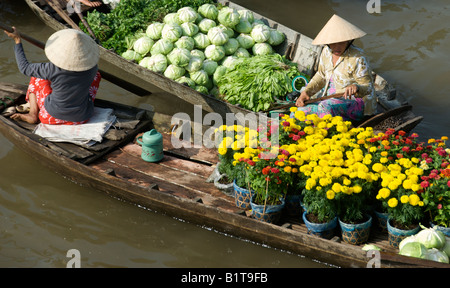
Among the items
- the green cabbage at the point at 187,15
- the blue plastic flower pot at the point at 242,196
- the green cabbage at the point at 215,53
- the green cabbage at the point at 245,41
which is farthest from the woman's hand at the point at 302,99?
the green cabbage at the point at 187,15

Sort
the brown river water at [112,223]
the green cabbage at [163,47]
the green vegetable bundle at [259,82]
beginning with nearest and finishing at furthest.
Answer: the brown river water at [112,223] < the green vegetable bundle at [259,82] < the green cabbage at [163,47]

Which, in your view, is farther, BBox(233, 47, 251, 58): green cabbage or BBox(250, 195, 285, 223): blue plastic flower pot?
BBox(233, 47, 251, 58): green cabbage

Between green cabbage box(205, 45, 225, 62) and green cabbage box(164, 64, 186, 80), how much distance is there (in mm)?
480

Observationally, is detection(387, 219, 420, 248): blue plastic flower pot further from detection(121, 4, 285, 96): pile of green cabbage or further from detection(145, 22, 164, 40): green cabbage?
detection(145, 22, 164, 40): green cabbage

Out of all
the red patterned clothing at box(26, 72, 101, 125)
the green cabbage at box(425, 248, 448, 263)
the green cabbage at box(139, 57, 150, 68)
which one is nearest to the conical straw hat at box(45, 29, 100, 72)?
the red patterned clothing at box(26, 72, 101, 125)

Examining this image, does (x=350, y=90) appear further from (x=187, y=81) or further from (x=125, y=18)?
(x=125, y=18)

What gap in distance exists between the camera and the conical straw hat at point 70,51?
6055mm

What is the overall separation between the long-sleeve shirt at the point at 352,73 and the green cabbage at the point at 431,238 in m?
2.03

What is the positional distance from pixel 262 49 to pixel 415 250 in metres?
4.24

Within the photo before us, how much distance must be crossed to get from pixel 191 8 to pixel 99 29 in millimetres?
1515

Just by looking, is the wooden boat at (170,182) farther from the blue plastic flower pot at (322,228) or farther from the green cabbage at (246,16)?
→ the green cabbage at (246,16)

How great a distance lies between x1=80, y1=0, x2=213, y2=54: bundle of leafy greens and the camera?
8.37 m

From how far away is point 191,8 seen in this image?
819cm
